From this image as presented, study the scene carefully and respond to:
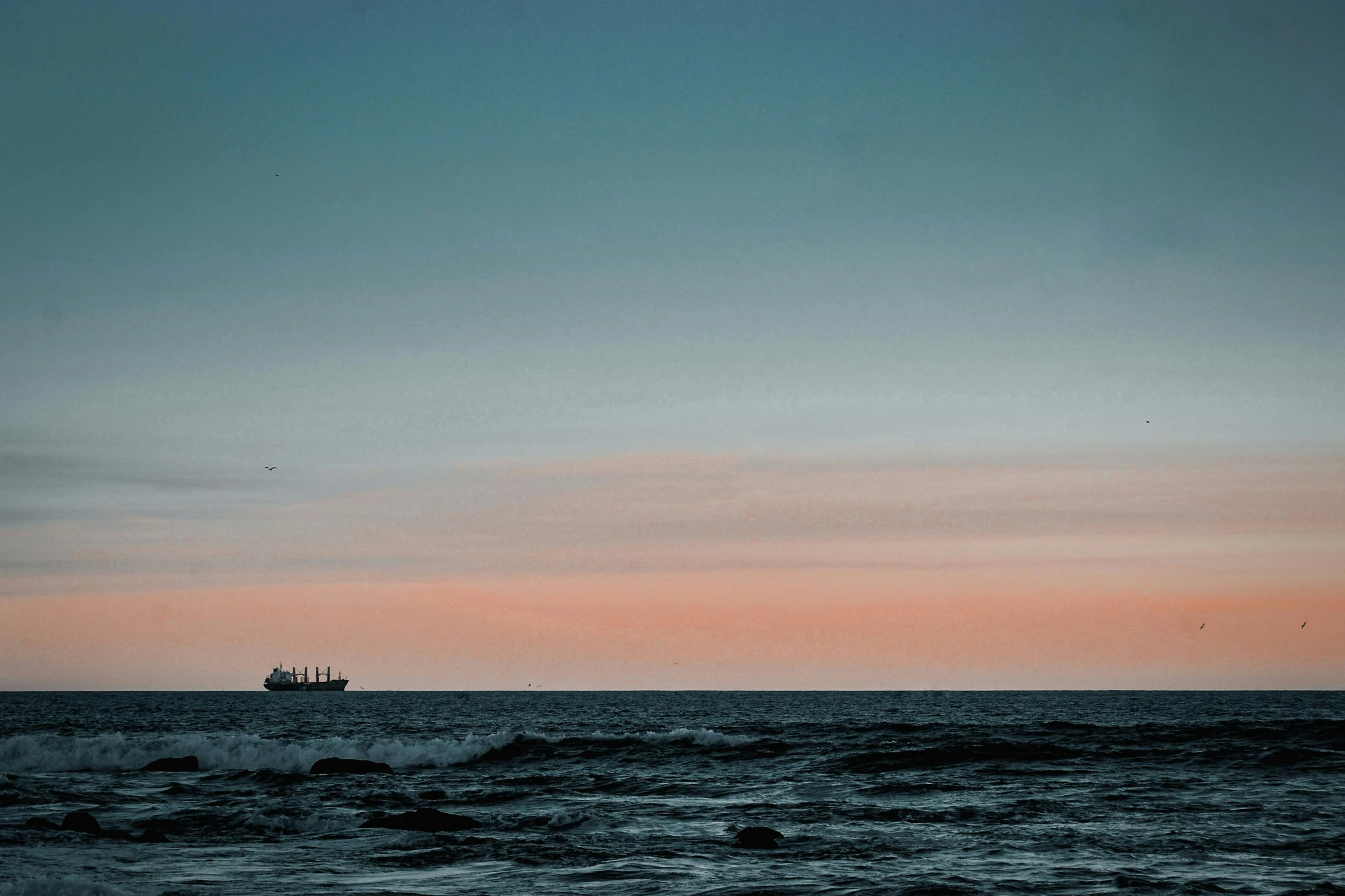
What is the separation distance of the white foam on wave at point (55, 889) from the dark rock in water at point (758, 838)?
12.8 metres

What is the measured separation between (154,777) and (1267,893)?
39817 millimetres

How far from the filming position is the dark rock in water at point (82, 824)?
27.2 meters

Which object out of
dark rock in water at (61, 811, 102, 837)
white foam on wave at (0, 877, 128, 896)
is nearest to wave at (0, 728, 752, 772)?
dark rock in water at (61, 811, 102, 837)

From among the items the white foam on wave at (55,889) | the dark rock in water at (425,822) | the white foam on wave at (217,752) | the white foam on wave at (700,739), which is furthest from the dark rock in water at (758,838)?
the white foam on wave at (700,739)

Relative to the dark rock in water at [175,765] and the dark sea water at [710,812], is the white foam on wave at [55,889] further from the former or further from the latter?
the dark rock in water at [175,765]

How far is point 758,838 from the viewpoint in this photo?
997 inches

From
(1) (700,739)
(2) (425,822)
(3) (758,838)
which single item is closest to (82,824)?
(2) (425,822)

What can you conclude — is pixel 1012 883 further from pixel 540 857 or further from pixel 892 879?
pixel 540 857

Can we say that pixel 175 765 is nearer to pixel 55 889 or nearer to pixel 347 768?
pixel 347 768

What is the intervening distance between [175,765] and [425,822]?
86.3 feet

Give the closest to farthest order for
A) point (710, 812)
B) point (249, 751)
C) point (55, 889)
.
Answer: point (55, 889)
point (710, 812)
point (249, 751)

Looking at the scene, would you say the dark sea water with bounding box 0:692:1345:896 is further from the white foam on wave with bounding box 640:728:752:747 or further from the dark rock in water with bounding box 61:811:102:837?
the dark rock in water with bounding box 61:811:102:837

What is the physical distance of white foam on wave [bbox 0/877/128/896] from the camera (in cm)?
1891

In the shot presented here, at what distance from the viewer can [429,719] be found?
344 feet
